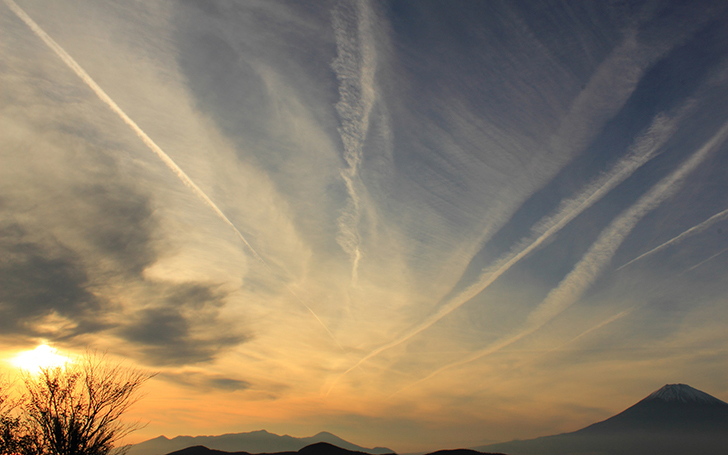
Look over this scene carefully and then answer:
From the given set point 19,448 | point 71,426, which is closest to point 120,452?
point 71,426

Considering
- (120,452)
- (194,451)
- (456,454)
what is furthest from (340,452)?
(120,452)

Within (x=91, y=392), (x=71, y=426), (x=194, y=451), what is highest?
(x=91, y=392)

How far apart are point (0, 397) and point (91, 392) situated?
11773 mm

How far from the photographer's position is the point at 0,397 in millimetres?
31922

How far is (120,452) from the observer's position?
1218 inches

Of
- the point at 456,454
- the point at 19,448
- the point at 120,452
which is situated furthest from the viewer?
the point at 456,454

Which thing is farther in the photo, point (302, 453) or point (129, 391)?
point (302, 453)

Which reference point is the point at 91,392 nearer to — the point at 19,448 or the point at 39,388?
the point at 39,388

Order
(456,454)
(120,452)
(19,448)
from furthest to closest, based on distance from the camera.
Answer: (456,454) < (120,452) < (19,448)

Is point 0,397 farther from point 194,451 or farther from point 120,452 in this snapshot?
point 194,451

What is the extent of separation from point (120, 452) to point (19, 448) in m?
7.44

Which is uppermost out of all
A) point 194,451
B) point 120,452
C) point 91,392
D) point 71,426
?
point 91,392

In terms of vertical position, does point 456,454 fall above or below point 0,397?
below

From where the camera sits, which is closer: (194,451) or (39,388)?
(39,388)
